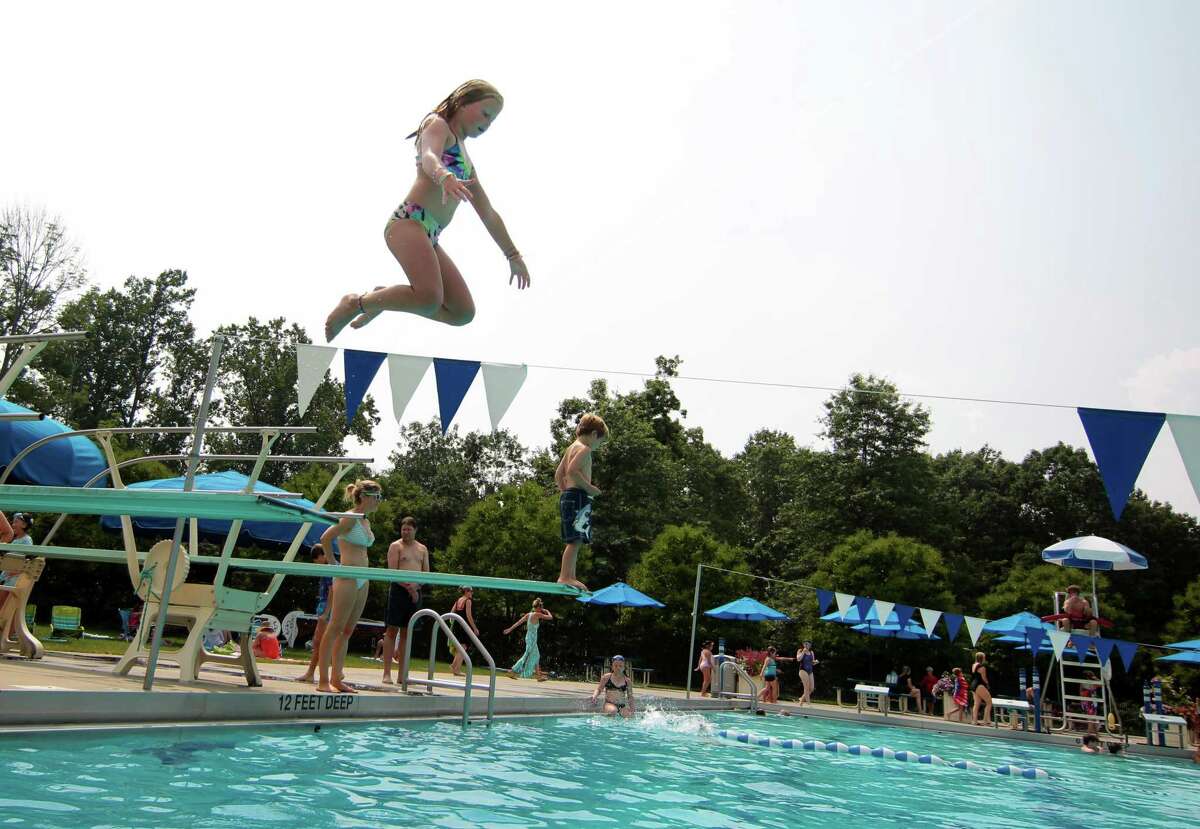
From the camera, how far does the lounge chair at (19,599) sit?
823 centimetres

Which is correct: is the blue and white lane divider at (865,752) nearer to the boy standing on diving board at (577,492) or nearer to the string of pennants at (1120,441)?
the string of pennants at (1120,441)

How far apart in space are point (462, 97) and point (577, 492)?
10.0ft

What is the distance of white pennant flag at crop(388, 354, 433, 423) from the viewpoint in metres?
8.98

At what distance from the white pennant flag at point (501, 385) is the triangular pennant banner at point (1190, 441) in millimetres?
5575

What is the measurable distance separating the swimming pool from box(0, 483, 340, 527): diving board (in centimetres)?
129

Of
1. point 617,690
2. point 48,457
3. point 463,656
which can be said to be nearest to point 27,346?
point 463,656

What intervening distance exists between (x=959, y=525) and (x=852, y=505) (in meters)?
7.95

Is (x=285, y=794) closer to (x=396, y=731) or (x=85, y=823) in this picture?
(x=85, y=823)

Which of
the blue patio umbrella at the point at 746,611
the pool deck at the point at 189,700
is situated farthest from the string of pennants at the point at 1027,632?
the pool deck at the point at 189,700

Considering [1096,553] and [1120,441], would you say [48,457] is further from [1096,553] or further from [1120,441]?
[1096,553]

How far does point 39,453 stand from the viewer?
9656 mm

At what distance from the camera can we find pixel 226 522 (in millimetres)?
13375

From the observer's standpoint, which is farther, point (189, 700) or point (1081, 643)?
point (1081, 643)

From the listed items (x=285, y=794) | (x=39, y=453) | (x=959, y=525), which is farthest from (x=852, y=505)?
(x=285, y=794)
